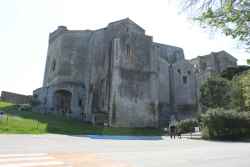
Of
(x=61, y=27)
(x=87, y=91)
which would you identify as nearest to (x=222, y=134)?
(x=87, y=91)

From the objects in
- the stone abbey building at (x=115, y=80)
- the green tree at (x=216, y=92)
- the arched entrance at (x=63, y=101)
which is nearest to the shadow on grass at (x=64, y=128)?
the stone abbey building at (x=115, y=80)

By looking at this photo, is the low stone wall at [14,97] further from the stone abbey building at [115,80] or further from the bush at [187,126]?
the bush at [187,126]

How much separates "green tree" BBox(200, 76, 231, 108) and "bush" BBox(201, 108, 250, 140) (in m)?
14.2

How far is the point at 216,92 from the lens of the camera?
3891 centimetres

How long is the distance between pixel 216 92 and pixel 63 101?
894 inches

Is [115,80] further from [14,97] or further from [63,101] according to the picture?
[14,97]

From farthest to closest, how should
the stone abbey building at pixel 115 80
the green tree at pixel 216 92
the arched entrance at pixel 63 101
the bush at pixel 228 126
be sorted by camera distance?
the arched entrance at pixel 63 101, the green tree at pixel 216 92, the stone abbey building at pixel 115 80, the bush at pixel 228 126

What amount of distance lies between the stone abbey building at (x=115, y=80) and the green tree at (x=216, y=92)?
290 inches

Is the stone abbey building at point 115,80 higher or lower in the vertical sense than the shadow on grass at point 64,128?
higher

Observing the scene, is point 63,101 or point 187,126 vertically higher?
point 63,101

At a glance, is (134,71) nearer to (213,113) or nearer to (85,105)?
(85,105)

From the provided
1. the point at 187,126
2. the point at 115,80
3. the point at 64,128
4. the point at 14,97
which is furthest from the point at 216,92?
the point at 14,97

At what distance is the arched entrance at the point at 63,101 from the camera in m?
40.8

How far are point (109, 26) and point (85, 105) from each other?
12.8 meters
